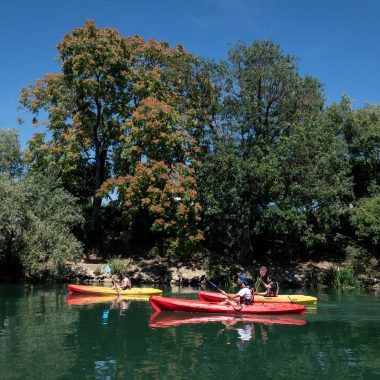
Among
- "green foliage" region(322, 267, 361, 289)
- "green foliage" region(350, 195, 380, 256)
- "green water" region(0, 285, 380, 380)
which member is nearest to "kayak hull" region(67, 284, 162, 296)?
"green water" region(0, 285, 380, 380)

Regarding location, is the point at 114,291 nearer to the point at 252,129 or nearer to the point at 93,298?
the point at 93,298

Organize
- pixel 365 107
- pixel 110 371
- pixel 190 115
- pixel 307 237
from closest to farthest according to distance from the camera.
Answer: pixel 110 371, pixel 307 237, pixel 190 115, pixel 365 107

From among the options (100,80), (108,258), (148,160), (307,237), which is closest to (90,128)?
(100,80)

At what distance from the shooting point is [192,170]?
31.3 meters

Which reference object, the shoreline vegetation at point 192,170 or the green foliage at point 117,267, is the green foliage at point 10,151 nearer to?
the shoreline vegetation at point 192,170

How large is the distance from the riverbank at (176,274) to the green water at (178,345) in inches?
451

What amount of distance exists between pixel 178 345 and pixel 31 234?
61.0 ft

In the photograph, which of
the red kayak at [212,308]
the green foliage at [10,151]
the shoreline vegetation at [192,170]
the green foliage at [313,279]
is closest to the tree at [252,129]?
the shoreline vegetation at [192,170]

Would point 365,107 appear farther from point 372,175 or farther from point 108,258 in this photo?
point 108,258

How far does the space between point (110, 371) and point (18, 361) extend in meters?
2.24

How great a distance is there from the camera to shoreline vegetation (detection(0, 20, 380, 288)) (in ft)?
99.2

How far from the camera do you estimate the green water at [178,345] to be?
1059cm

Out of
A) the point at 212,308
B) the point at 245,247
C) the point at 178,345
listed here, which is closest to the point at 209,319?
the point at 212,308

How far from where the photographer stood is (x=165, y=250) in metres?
34.8
